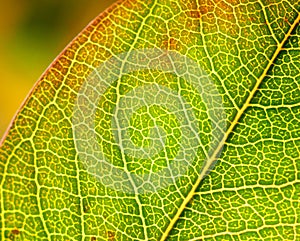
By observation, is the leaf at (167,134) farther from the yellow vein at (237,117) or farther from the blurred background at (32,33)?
the blurred background at (32,33)

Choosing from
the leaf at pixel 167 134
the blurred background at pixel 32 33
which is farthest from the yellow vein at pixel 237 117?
the blurred background at pixel 32 33

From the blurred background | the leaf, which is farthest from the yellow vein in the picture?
the blurred background

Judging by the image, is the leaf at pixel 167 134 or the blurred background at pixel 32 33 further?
the blurred background at pixel 32 33

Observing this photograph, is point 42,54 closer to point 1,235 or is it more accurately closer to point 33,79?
point 33,79

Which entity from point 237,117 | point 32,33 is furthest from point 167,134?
point 32,33

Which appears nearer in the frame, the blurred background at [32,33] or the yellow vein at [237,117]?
the yellow vein at [237,117]
